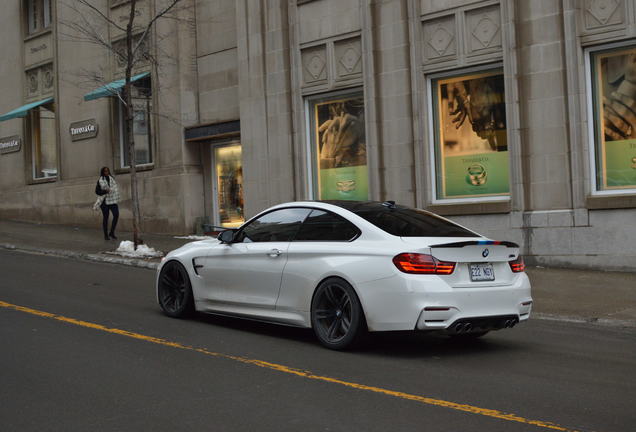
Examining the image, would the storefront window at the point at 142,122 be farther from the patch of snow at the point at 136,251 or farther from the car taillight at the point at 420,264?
the car taillight at the point at 420,264

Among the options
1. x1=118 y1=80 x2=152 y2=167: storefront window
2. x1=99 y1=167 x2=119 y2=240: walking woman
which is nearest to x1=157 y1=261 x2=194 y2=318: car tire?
x1=99 y1=167 x2=119 y2=240: walking woman

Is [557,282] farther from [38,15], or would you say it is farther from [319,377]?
[38,15]

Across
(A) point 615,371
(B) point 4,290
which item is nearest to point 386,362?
(A) point 615,371

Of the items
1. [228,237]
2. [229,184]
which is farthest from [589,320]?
[229,184]

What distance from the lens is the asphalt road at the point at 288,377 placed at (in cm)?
543

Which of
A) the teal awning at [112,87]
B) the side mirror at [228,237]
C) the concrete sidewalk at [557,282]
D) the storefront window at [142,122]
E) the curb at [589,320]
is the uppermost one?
the teal awning at [112,87]

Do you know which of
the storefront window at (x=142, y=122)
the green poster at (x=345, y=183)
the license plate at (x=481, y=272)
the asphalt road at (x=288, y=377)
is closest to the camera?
the asphalt road at (x=288, y=377)

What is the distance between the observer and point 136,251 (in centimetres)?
1769

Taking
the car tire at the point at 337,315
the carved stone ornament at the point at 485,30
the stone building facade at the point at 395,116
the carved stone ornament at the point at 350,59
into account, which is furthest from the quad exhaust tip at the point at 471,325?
the carved stone ornament at the point at 350,59

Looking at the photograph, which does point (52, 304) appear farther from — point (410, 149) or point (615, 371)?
point (410, 149)

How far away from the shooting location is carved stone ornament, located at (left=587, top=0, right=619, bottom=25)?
1394cm

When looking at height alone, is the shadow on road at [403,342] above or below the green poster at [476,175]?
below

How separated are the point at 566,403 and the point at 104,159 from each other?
21002 mm

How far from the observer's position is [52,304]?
10.7 metres
